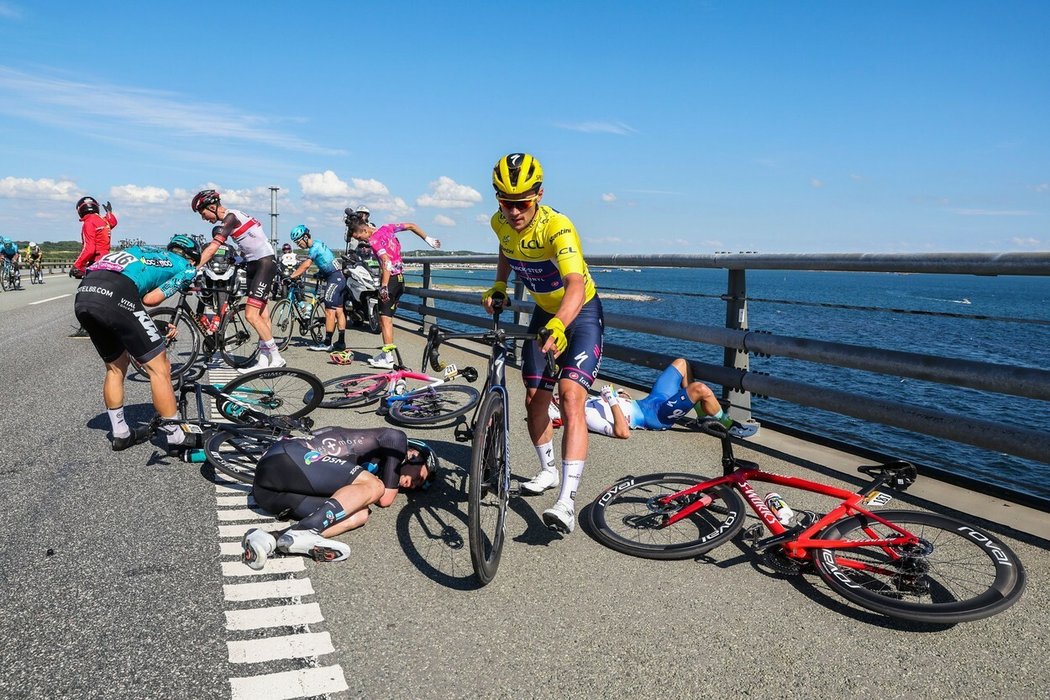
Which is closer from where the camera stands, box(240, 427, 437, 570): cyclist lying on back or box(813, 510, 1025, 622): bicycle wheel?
box(813, 510, 1025, 622): bicycle wheel

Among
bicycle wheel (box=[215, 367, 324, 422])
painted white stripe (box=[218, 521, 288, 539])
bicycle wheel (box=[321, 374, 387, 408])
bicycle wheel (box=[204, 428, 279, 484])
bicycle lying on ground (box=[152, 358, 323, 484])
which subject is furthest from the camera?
bicycle wheel (box=[321, 374, 387, 408])

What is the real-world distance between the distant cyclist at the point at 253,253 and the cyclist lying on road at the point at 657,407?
4.85 meters

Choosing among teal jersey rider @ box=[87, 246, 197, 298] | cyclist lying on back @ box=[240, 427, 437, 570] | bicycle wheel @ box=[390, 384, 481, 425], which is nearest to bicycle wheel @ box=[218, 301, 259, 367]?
teal jersey rider @ box=[87, 246, 197, 298]

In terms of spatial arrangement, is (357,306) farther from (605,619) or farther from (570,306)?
(605,619)

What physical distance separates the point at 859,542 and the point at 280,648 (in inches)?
107

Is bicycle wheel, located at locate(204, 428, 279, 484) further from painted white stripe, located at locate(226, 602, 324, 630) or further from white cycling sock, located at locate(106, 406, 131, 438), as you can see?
painted white stripe, located at locate(226, 602, 324, 630)

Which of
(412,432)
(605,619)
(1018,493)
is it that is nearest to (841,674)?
(605,619)

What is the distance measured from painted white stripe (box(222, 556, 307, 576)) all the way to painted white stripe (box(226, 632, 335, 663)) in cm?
66

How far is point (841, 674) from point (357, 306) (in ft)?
37.6

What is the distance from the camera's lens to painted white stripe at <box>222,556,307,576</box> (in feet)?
11.0

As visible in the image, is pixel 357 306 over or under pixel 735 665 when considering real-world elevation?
over

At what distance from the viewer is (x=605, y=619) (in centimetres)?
300

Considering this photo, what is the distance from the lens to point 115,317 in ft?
17.2

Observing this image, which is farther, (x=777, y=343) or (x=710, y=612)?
(x=777, y=343)
